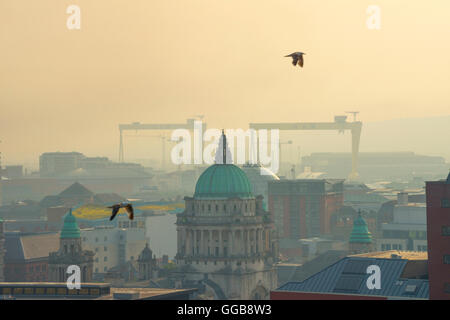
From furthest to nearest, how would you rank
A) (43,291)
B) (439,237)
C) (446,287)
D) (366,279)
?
(43,291), (366,279), (439,237), (446,287)

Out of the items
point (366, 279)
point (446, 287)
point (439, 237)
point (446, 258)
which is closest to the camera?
point (446, 287)

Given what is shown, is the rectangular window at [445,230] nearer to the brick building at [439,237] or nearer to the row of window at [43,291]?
the brick building at [439,237]

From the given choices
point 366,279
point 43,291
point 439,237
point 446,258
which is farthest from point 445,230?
point 43,291

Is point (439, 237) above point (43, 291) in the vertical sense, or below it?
above

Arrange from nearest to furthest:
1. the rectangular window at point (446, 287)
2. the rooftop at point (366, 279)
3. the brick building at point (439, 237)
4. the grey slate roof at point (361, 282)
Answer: the rectangular window at point (446, 287), the brick building at point (439, 237), the grey slate roof at point (361, 282), the rooftop at point (366, 279)

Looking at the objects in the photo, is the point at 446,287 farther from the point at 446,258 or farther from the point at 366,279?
the point at 366,279

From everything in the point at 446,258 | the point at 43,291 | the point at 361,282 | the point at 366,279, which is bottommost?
the point at 43,291

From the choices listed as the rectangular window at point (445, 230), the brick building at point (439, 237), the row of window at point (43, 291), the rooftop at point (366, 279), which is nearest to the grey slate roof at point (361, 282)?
the rooftop at point (366, 279)
